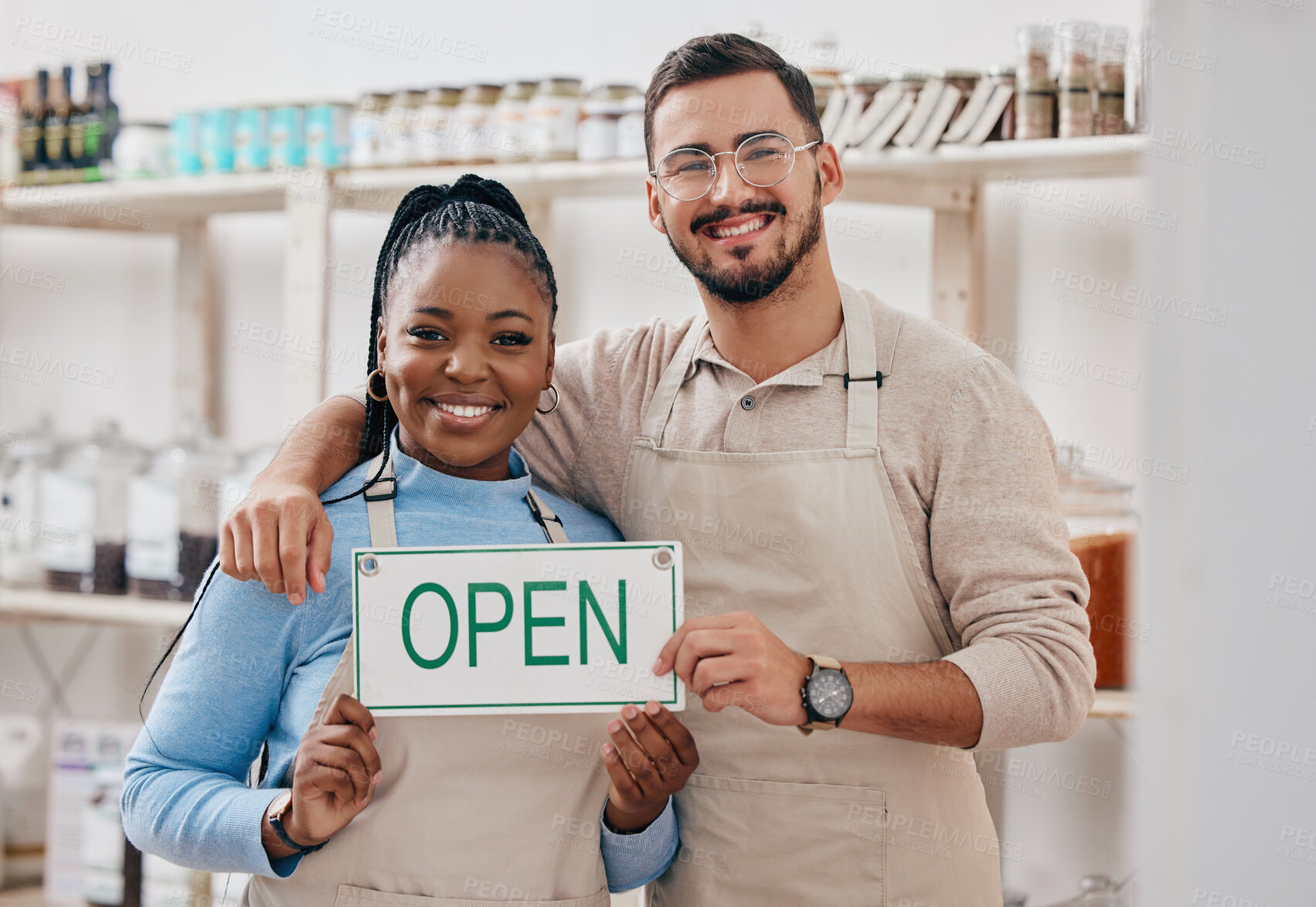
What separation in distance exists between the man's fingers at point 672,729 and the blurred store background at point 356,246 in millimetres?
588

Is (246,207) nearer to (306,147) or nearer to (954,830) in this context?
(306,147)

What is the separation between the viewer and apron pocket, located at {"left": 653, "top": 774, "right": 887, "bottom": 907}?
3.78ft

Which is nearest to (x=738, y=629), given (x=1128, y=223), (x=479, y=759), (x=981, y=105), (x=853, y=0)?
(x=479, y=759)

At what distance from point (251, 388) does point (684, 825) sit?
177 centimetres

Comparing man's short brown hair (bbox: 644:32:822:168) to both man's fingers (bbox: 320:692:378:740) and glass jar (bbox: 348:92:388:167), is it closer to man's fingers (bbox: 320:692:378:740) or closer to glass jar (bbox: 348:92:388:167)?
man's fingers (bbox: 320:692:378:740)

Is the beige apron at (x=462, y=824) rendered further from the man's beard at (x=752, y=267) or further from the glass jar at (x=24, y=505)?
the glass jar at (x=24, y=505)

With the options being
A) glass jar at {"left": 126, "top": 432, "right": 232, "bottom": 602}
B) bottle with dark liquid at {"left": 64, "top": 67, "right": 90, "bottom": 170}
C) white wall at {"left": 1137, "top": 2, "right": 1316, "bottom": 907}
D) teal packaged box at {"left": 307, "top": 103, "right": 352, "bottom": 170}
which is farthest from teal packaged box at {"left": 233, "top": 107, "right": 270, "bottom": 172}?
white wall at {"left": 1137, "top": 2, "right": 1316, "bottom": 907}

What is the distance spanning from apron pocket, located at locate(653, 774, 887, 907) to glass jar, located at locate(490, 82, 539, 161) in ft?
3.75

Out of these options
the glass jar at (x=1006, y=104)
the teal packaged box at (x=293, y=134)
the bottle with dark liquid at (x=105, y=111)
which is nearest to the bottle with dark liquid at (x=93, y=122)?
the bottle with dark liquid at (x=105, y=111)

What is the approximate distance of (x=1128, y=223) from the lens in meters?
1.95

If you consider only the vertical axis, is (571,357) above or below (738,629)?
above

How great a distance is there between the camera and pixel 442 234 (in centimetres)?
108

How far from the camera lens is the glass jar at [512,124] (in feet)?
6.18

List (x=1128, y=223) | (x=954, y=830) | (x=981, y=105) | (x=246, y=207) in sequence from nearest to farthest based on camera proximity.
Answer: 1. (x=954, y=830)
2. (x=981, y=105)
3. (x=1128, y=223)
4. (x=246, y=207)
